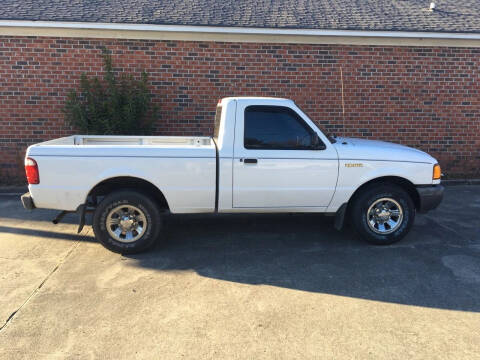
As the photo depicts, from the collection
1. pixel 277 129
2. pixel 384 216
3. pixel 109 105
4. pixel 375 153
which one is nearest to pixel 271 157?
pixel 277 129

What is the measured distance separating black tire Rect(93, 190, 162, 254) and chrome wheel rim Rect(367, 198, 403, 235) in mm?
2729

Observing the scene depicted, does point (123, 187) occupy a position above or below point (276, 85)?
below

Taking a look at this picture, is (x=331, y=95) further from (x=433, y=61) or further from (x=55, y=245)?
(x=55, y=245)

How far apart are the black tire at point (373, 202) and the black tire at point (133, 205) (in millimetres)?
2518

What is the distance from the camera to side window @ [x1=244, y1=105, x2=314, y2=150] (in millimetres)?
4805

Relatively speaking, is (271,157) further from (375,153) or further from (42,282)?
(42,282)

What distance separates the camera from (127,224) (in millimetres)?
4719

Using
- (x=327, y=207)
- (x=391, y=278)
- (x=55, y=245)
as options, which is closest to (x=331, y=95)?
(x=327, y=207)

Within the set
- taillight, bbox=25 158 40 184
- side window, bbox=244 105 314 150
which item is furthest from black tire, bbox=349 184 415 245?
taillight, bbox=25 158 40 184

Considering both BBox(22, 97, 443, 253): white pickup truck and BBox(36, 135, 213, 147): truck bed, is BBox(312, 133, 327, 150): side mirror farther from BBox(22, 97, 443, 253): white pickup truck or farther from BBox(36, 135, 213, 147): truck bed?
BBox(36, 135, 213, 147): truck bed

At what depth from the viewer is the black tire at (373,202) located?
497 cm

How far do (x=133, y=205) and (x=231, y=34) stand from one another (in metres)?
4.97

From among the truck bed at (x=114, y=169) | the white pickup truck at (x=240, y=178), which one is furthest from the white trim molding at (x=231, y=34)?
the truck bed at (x=114, y=169)

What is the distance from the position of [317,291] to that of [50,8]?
8.09 meters
